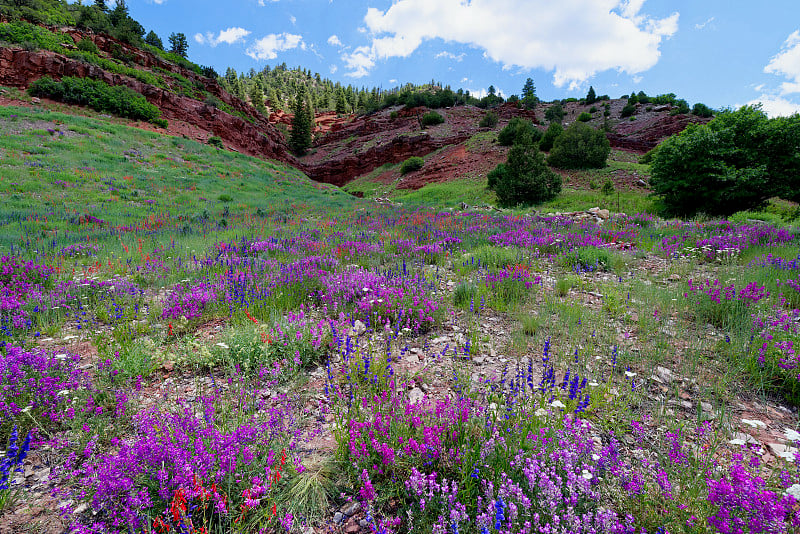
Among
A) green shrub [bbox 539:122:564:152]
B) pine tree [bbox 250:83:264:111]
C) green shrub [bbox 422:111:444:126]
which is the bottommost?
green shrub [bbox 539:122:564:152]

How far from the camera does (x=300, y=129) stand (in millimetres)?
64562

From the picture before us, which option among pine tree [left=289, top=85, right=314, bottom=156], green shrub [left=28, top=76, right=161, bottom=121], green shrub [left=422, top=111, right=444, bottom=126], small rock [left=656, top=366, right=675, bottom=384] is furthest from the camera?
pine tree [left=289, top=85, right=314, bottom=156]

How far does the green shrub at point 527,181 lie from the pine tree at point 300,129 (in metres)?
55.0

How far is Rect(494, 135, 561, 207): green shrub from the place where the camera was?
19.9 meters

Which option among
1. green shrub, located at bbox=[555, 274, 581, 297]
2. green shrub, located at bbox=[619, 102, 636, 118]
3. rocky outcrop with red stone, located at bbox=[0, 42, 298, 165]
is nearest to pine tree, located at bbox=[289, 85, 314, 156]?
rocky outcrop with red stone, located at bbox=[0, 42, 298, 165]

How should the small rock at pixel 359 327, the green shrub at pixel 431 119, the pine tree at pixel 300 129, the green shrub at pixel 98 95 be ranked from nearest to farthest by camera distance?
the small rock at pixel 359 327
the green shrub at pixel 98 95
the green shrub at pixel 431 119
the pine tree at pixel 300 129

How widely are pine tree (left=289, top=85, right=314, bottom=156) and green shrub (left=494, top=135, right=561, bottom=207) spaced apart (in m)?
55.0

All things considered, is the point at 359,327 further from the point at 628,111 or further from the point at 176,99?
the point at 628,111

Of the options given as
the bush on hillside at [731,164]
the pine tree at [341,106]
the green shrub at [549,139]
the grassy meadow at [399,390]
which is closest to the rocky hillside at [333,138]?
the green shrub at [549,139]

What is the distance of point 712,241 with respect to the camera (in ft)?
25.0

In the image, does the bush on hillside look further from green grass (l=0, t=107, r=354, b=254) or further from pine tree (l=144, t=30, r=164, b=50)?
pine tree (l=144, t=30, r=164, b=50)

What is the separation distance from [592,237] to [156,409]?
9967 mm

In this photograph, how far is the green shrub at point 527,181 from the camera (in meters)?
19.9

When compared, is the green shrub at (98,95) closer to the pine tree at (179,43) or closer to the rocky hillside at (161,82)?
the rocky hillside at (161,82)
